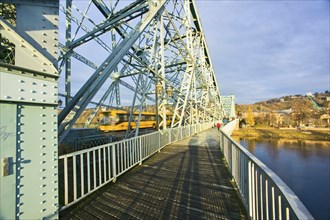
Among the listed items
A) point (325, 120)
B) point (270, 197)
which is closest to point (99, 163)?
point (270, 197)

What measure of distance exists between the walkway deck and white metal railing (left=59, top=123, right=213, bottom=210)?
0.24m

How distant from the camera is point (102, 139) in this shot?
35.6 feet

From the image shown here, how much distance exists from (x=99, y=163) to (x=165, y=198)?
1.65 m

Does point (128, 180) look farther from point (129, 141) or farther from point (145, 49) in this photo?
point (145, 49)

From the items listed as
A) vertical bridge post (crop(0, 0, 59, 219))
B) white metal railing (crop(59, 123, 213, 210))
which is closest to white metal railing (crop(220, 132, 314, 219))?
vertical bridge post (crop(0, 0, 59, 219))

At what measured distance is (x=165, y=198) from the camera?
3.97 meters

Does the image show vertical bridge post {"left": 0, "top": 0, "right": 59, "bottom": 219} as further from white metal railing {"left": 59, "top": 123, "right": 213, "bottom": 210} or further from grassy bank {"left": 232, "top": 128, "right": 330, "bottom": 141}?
grassy bank {"left": 232, "top": 128, "right": 330, "bottom": 141}

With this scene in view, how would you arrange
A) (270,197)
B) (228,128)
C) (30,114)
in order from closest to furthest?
(270,197), (30,114), (228,128)

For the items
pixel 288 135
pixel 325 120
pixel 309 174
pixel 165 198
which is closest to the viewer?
pixel 165 198

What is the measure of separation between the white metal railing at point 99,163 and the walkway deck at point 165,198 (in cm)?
24

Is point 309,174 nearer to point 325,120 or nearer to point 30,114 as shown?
point 30,114

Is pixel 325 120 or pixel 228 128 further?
pixel 325 120

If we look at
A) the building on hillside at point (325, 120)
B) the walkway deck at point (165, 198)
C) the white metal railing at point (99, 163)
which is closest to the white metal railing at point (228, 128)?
the white metal railing at point (99, 163)

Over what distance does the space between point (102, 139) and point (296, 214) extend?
418 inches
